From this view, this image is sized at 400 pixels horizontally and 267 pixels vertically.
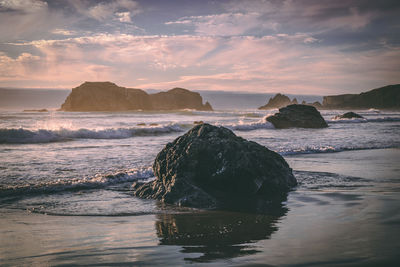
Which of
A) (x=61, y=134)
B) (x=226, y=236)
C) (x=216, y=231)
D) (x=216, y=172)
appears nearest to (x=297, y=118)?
(x=61, y=134)

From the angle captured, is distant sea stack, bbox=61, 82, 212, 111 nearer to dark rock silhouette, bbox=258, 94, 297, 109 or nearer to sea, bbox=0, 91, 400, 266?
dark rock silhouette, bbox=258, 94, 297, 109

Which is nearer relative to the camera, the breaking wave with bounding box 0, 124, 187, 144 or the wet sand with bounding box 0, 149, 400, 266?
the wet sand with bounding box 0, 149, 400, 266

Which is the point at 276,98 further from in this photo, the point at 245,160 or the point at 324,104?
the point at 245,160

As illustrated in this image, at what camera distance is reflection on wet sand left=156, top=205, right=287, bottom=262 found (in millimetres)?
2656

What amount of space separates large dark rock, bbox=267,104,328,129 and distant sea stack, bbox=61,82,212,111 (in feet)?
439

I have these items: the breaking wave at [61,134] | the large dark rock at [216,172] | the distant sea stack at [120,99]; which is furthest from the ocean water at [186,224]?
the distant sea stack at [120,99]

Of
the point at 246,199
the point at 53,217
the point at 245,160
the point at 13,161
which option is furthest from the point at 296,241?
the point at 13,161

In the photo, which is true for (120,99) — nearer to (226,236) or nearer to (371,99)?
(371,99)

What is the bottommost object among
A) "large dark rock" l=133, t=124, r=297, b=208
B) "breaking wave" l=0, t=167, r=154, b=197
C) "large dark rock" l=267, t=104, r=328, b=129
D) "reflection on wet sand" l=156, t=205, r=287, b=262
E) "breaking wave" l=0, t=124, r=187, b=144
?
"reflection on wet sand" l=156, t=205, r=287, b=262

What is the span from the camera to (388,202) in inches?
162

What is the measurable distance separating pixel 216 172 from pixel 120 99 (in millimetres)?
156132

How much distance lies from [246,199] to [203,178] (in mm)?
840

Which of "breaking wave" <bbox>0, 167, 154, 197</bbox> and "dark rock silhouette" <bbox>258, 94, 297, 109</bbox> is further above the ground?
"dark rock silhouette" <bbox>258, 94, 297, 109</bbox>

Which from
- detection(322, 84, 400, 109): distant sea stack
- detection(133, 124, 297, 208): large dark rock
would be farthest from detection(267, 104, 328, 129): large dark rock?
detection(322, 84, 400, 109): distant sea stack
